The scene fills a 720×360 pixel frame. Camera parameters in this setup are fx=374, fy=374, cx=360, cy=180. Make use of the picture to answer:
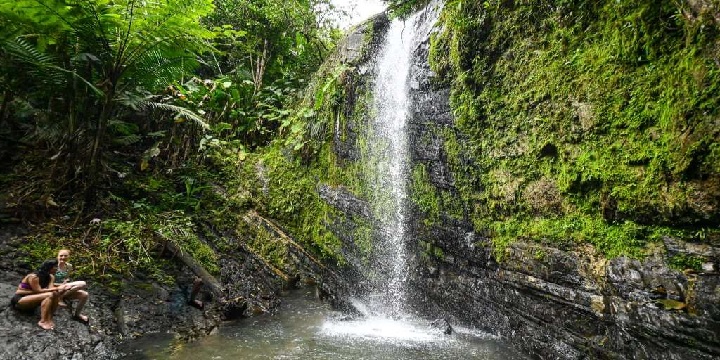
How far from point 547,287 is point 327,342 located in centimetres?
284

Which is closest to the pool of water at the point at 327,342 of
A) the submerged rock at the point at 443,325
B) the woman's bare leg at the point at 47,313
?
the submerged rock at the point at 443,325

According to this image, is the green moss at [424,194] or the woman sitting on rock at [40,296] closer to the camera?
the woman sitting on rock at [40,296]

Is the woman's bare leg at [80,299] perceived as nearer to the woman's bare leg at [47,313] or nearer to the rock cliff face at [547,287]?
the woman's bare leg at [47,313]

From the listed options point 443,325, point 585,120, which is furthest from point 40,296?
point 585,120

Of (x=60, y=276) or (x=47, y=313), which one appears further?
(x=60, y=276)

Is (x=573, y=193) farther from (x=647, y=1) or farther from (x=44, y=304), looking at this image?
(x=44, y=304)

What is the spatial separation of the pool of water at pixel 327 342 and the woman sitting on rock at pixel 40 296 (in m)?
1.03

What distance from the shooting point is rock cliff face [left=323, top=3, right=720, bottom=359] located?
9.89 ft

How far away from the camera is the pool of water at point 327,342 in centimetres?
446

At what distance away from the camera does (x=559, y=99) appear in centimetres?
428

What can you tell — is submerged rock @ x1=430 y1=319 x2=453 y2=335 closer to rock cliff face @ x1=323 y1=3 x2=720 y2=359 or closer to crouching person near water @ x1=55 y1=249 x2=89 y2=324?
rock cliff face @ x1=323 y1=3 x2=720 y2=359

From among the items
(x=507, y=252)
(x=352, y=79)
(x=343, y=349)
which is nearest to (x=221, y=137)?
(x=352, y=79)

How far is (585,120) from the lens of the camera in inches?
157

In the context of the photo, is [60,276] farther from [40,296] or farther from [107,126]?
[107,126]
